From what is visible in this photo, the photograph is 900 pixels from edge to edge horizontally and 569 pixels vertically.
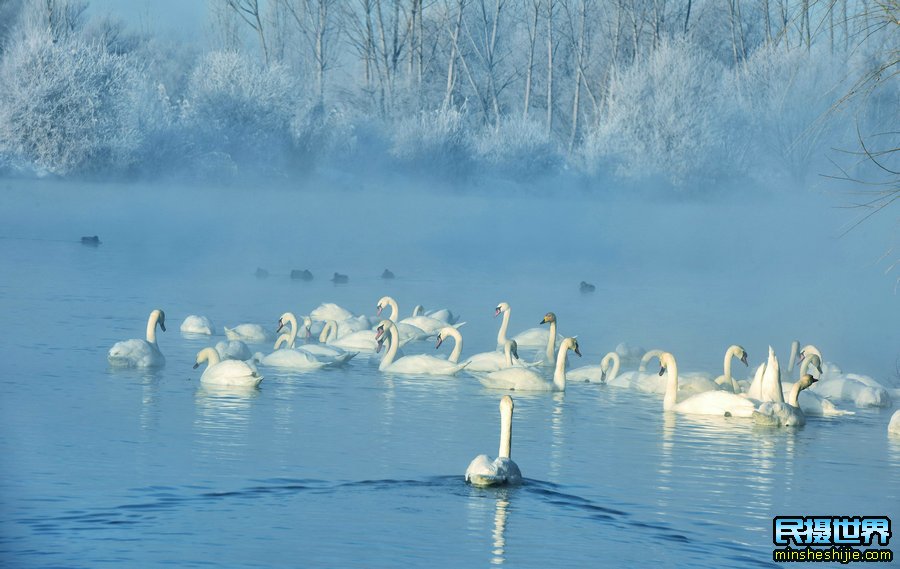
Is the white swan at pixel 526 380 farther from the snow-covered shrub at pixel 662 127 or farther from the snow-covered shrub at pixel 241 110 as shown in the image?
the snow-covered shrub at pixel 662 127

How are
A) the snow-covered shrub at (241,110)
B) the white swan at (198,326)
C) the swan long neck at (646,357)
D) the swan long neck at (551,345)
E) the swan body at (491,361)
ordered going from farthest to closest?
1. the snow-covered shrub at (241,110)
2. the white swan at (198,326)
3. the swan long neck at (551,345)
4. the swan body at (491,361)
5. the swan long neck at (646,357)

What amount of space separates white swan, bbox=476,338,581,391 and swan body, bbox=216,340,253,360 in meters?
2.89

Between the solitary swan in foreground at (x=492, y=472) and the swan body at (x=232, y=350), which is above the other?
the swan body at (x=232, y=350)

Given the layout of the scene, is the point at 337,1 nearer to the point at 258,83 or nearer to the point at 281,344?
the point at 258,83

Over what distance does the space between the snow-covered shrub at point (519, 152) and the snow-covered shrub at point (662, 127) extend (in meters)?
2.26

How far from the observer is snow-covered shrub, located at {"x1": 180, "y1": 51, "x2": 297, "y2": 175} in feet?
164

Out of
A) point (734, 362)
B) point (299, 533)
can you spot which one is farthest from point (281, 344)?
point (299, 533)

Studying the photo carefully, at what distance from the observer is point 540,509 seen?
9547mm

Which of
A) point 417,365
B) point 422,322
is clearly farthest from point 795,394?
point 422,322

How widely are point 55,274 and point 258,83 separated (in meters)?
27.1

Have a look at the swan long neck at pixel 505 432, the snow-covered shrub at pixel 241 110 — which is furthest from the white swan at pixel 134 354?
the snow-covered shrub at pixel 241 110

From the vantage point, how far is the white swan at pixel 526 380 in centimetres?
1518

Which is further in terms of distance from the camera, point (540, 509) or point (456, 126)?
point (456, 126)

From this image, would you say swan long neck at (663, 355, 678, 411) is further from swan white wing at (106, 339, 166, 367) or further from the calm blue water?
swan white wing at (106, 339, 166, 367)
